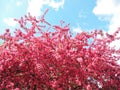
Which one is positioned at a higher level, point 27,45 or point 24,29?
point 24,29

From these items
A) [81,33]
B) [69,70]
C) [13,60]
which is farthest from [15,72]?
[81,33]

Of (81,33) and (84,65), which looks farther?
(81,33)

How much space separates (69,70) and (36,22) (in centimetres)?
260

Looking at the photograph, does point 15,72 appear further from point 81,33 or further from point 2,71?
point 81,33

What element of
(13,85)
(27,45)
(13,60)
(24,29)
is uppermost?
(24,29)

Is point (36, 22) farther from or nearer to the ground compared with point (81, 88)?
farther from the ground

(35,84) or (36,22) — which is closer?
(35,84)

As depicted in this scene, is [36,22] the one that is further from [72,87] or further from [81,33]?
[72,87]

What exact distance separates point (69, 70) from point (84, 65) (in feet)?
1.36

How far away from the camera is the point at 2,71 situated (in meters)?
9.16

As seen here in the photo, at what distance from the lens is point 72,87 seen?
30.6 ft

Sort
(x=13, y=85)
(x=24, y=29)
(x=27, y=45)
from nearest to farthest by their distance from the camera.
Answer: (x=13, y=85)
(x=27, y=45)
(x=24, y=29)

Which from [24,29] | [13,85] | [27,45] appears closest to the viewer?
[13,85]

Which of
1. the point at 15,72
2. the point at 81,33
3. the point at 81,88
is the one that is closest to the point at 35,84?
the point at 15,72
